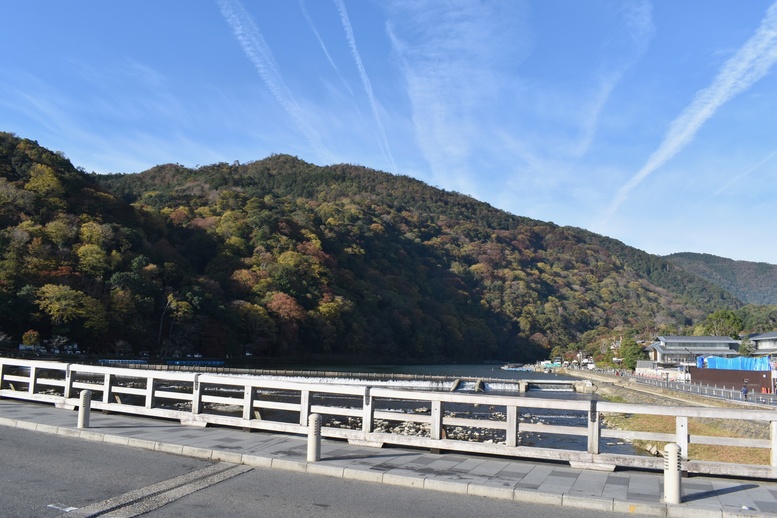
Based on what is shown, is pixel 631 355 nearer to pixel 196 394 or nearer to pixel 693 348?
pixel 693 348

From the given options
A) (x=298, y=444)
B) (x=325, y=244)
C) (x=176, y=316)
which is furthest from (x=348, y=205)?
(x=298, y=444)

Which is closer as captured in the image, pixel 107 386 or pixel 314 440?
pixel 314 440

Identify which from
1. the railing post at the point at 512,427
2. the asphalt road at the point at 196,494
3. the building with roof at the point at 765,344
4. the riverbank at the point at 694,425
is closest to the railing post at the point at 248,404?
the asphalt road at the point at 196,494

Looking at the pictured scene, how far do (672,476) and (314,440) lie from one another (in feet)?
18.3

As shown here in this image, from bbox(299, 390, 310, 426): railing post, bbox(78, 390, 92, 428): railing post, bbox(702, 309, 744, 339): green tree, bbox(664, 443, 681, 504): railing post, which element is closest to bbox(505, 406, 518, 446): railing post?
bbox(664, 443, 681, 504): railing post

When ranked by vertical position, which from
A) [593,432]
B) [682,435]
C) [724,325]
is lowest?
[593,432]

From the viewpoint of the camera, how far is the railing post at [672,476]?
7289mm

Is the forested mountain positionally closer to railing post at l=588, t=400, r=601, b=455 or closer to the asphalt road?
the asphalt road

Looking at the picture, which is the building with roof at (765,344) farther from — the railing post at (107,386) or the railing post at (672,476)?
the railing post at (107,386)

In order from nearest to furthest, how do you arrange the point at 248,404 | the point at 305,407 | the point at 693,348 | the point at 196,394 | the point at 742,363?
the point at 305,407 < the point at 248,404 < the point at 196,394 < the point at 742,363 < the point at 693,348

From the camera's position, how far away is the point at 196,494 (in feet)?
25.6

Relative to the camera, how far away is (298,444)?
11.1 meters

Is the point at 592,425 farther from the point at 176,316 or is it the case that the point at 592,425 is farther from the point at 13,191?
the point at 13,191

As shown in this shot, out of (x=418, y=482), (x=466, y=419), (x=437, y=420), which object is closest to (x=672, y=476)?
(x=418, y=482)
